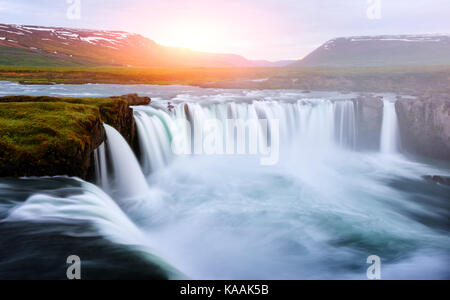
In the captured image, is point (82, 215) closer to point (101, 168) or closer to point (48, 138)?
point (48, 138)

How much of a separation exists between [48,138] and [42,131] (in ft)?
1.73

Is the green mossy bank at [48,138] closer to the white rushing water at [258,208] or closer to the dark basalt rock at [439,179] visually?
the white rushing water at [258,208]

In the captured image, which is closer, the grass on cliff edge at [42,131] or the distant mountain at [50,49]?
the grass on cliff edge at [42,131]

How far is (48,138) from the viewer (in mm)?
9117

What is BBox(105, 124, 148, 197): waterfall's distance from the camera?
39.7ft

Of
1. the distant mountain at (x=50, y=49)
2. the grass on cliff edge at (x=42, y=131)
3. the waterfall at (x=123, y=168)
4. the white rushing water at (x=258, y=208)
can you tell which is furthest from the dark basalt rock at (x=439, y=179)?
the distant mountain at (x=50, y=49)

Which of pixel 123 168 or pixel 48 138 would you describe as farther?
pixel 123 168

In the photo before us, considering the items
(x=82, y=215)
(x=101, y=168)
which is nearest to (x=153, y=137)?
(x=101, y=168)

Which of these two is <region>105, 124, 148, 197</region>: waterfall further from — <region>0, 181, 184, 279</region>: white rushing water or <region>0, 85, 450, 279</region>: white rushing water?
<region>0, 181, 184, 279</region>: white rushing water

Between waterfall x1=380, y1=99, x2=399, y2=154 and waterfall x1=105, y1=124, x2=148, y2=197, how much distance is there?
19.1 m

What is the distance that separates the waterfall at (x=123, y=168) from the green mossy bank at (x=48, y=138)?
25.0 inches

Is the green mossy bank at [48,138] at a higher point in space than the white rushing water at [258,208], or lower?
higher

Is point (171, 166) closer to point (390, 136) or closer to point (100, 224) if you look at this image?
point (100, 224)

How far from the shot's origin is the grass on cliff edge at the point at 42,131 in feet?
27.8
